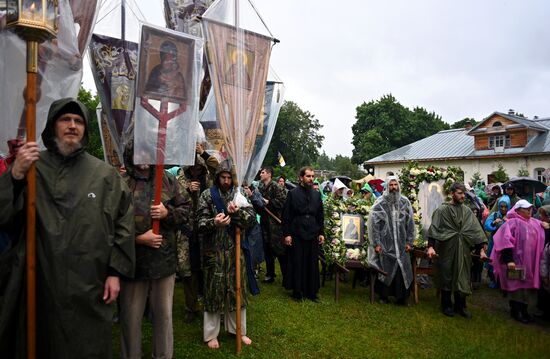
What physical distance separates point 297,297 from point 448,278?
7.85 ft

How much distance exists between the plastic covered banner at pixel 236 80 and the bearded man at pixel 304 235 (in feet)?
8.24

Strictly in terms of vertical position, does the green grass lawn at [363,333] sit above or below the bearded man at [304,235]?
below

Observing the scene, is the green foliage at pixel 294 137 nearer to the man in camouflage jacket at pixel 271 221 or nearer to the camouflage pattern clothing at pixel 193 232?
the man in camouflage jacket at pixel 271 221

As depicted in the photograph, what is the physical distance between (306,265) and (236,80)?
12.0ft

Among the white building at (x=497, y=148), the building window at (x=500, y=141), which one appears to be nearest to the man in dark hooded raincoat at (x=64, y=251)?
the white building at (x=497, y=148)

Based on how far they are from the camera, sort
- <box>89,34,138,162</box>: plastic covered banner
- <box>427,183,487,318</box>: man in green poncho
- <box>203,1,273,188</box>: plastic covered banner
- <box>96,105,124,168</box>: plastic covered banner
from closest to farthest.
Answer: <box>203,1,273,188</box>: plastic covered banner
<box>89,34,138,162</box>: plastic covered banner
<box>96,105,124,168</box>: plastic covered banner
<box>427,183,487,318</box>: man in green poncho

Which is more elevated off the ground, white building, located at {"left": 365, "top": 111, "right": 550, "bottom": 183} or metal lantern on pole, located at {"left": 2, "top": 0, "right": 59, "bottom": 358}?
white building, located at {"left": 365, "top": 111, "right": 550, "bottom": 183}

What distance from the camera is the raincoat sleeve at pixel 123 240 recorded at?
2.68m

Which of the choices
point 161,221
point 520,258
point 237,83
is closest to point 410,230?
point 520,258

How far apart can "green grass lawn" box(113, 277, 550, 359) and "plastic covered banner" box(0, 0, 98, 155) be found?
2.56 m

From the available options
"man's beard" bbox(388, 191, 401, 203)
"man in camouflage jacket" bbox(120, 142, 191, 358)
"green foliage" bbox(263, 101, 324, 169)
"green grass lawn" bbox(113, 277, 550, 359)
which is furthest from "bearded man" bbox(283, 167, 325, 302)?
"green foliage" bbox(263, 101, 324, 169)

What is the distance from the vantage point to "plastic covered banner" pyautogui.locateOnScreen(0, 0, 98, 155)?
304 centimetres

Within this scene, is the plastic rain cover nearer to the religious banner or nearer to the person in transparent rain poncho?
the person in transparent rain poncho

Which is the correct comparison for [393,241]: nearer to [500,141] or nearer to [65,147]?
[65,147]
